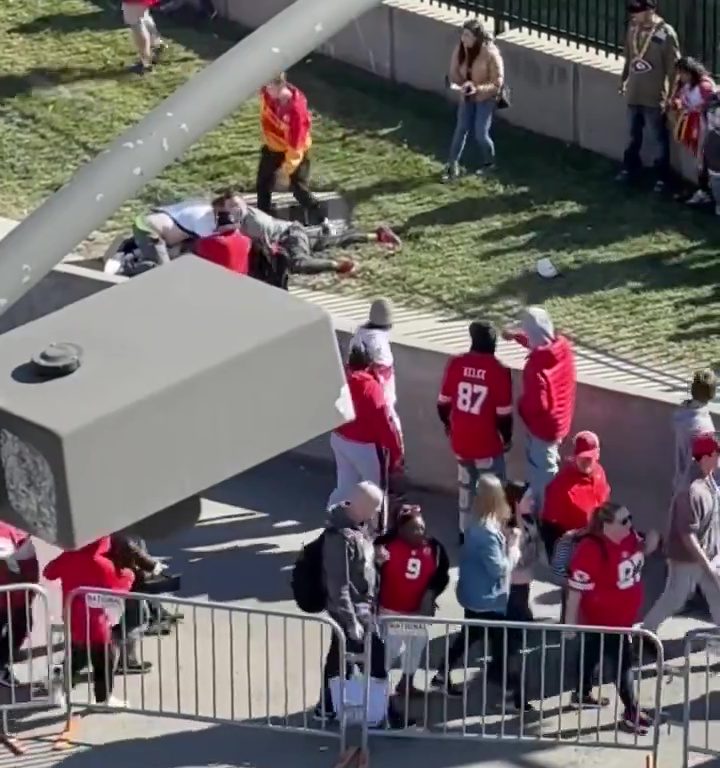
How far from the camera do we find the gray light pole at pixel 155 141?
3.66 m

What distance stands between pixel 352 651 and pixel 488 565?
769 millimetres

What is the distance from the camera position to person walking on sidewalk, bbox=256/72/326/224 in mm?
15195

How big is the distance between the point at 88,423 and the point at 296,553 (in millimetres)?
8456

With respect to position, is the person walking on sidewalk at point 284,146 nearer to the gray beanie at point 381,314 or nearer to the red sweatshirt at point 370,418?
the gray beanie at point 381,314

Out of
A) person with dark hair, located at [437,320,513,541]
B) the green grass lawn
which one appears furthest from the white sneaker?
the green grass lawn

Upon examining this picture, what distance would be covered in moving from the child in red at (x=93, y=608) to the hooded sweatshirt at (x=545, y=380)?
2.48 m

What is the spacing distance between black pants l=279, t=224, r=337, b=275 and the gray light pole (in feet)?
35.3

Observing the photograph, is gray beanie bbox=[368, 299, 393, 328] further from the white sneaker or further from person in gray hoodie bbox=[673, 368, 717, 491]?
the white sneaker

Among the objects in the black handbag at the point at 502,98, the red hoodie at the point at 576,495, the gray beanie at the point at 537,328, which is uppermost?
the gray beanie at the point at 537,328

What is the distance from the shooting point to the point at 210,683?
1020 cm

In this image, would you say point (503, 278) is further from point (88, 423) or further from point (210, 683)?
point (88, 423)

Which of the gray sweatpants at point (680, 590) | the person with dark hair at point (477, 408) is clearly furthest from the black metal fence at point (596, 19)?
the gray sweatpants at point (680, 590)

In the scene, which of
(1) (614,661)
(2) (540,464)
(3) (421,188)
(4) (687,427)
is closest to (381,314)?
(2) (540,464)

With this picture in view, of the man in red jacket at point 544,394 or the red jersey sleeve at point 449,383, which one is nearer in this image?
the man in red jacket at point 544,394
